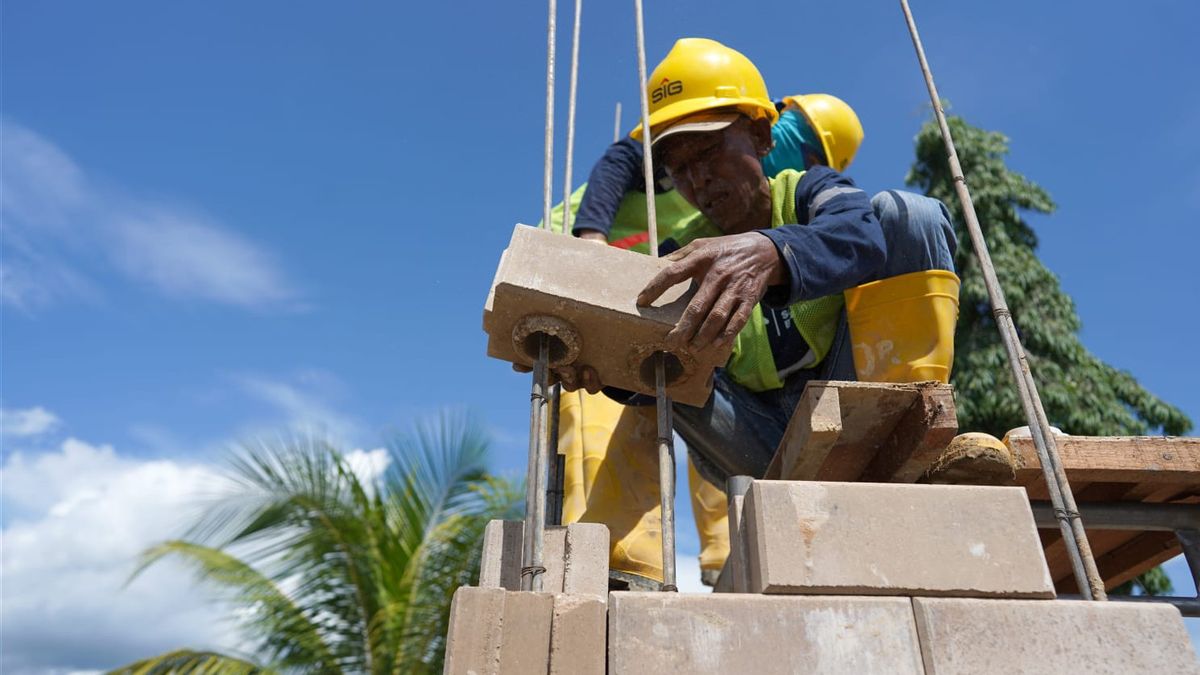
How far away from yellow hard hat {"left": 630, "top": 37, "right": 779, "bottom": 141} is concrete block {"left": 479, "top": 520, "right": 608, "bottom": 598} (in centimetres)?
206

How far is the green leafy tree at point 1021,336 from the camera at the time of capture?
35.3 feet

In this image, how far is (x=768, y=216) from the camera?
3469 millimetres

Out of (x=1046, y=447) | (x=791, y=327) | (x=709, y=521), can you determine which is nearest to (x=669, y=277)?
(x=1046, y=447)

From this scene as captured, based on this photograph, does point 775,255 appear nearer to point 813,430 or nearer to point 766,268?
point 766,268


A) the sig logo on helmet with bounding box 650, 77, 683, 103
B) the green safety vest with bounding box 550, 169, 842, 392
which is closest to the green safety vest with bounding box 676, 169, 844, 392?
the green safety vest with bounding box 550, 169, 842, 392

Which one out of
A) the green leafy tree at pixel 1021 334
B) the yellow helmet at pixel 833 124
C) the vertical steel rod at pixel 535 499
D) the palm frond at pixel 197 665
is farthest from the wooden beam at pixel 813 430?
the green leafy tree at pixel 1021 334

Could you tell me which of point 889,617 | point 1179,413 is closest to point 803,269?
point 889,617

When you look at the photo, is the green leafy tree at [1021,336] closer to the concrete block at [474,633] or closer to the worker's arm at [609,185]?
the worker's arm at [609,185]

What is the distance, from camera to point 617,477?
343cm

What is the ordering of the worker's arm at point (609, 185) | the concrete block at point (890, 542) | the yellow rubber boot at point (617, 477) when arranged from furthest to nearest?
the worker's arm at point (609, 185) < the yellow rubber boot at point (617, 477) < the concrete block at point (890, 542)

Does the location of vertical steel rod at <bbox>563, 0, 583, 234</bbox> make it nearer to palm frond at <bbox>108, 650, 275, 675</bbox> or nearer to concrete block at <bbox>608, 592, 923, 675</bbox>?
concrete block at <bbox>608, 592, 923, 675</bbox>

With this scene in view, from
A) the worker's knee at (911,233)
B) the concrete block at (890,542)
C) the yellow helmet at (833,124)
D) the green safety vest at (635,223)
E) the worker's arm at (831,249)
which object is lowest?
the concrete block at (890,542)

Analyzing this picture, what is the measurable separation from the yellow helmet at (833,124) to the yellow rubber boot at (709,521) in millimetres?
1970

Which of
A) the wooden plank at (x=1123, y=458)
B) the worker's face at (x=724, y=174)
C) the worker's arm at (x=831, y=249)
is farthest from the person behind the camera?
the worker's face at (x=724, y=174)
